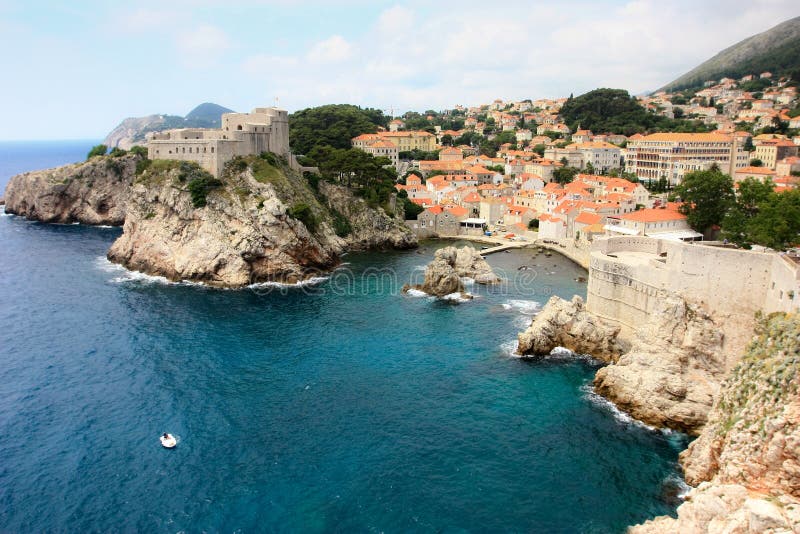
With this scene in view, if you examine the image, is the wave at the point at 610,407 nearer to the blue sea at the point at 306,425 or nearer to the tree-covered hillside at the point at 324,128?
the blue sea at the point at 306,425

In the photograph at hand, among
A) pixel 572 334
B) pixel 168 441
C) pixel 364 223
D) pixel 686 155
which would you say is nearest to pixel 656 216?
pixel 572 334

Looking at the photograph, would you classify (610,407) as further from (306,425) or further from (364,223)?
(364,223)

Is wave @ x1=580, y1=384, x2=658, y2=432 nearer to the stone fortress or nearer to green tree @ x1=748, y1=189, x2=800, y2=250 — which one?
green tree @ x1=748, y1=189, x2=800, y2=250

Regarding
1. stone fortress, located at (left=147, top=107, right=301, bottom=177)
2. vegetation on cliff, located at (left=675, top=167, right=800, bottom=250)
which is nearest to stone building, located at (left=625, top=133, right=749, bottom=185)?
vegetation on cliff, located at (left=675, top=167, right=800, bottom=250)

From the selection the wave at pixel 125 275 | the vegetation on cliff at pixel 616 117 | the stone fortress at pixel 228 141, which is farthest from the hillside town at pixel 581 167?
the wave at pixel 125 275

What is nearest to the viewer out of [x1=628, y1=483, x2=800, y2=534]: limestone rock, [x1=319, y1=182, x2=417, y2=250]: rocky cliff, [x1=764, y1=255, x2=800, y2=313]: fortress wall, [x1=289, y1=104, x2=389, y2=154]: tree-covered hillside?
[x1=628, y1=483, x2=800, y2=534]: limestone rock

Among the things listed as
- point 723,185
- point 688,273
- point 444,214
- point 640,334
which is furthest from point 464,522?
point 444,214
